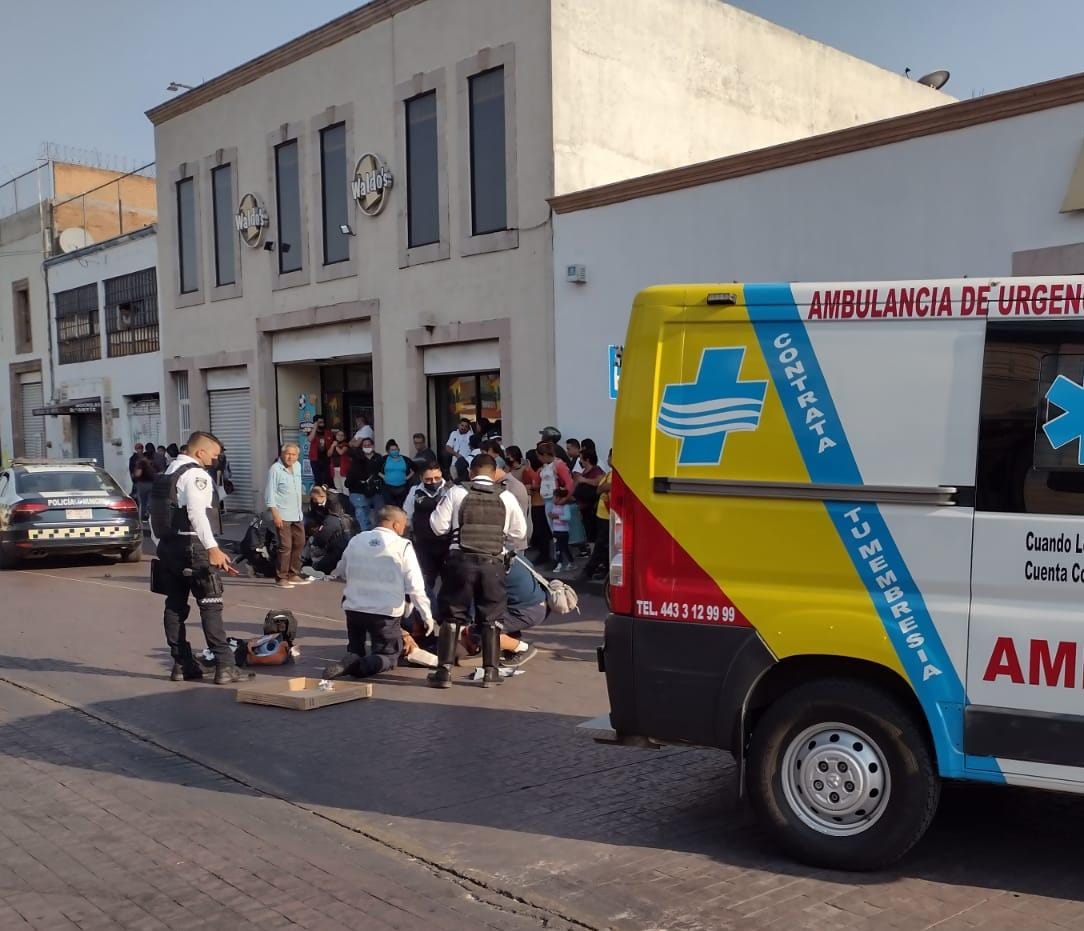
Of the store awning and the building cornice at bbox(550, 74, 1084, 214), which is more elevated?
the building cornice at bbox(550, 74, 1084, 214)

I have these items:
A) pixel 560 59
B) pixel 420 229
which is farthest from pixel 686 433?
pixel 420 229

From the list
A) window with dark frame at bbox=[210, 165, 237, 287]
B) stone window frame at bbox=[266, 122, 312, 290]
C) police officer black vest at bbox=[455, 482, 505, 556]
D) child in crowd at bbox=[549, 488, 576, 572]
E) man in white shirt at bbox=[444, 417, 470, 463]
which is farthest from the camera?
window with dark frame at bbox=[210, 165, 237, 287]

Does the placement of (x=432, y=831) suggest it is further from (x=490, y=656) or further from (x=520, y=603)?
(x=520, y=603)

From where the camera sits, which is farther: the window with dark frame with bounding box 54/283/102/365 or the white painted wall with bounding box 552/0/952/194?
the window with dark frame with bounding box 54/283/102/365

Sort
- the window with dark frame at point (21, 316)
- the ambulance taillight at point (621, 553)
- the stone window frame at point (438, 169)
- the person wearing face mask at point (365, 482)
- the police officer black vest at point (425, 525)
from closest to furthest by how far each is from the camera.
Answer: the ambulance taillight at point (621, 553)
the police officer black vest at point (425, 525)
the person wearing face mask at point (365, 482)
the stone window frame at point (438, 169)
the window with dark frame at point (21, 316)

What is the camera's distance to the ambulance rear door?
170 inches

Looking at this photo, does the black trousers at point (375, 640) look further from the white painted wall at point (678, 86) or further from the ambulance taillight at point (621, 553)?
the white painted wall at point (678, 86)

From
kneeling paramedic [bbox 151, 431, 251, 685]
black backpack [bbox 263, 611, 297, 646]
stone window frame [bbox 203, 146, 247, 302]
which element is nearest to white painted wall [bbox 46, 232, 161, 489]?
stone window frame [bbox 203, 146, 247, 302]

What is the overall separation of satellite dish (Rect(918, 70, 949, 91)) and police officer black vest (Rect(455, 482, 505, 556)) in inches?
836

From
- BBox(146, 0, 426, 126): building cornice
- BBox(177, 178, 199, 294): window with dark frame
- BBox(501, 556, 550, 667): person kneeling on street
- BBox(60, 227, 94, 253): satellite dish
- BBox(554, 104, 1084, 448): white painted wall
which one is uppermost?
BBox(146, 0, 426, 126): building cornice

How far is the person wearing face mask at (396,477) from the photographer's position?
16391 mm

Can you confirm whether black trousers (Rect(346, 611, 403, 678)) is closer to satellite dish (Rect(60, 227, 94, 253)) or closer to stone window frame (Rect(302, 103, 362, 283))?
stone window frame (Rect(302, 103, 362, 283))

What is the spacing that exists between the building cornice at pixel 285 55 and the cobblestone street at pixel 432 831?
1506 centimetres

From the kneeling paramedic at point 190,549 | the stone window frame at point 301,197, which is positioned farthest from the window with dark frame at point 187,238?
the kneeling paramedic at point 190,549
